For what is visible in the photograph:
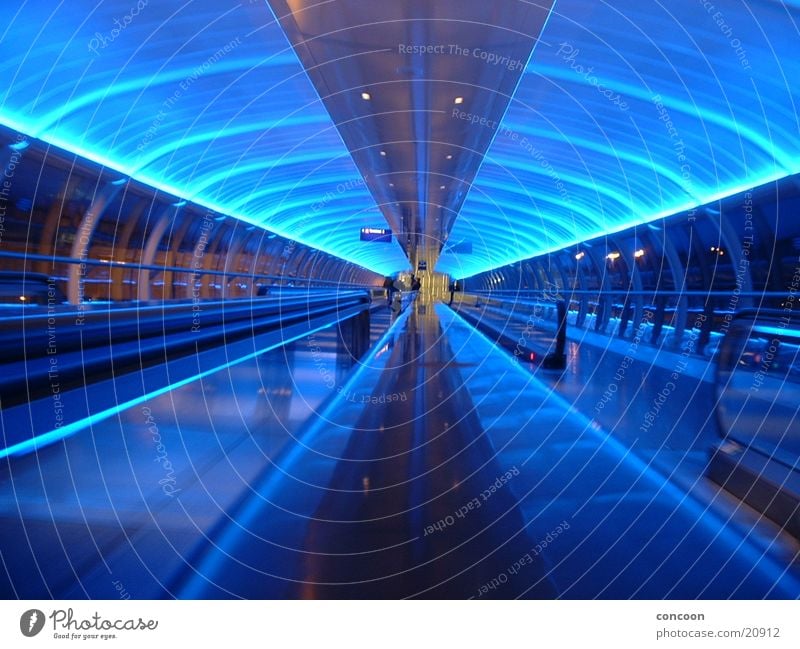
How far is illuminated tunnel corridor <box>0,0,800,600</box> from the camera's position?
1.29 metres

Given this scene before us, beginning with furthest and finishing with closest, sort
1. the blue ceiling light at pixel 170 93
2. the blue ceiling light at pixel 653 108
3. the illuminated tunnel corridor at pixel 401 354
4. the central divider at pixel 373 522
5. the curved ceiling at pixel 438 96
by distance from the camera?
the blue ceiling light at pixel 170 93, the blue ceiling light at pixel 653 108, the curved ceiling at pixel 438 96, the illuminated tunnel corridor at pixel 401 354, the central divider at pixel 373 522

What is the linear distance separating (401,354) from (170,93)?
3295mm

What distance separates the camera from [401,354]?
236 inches

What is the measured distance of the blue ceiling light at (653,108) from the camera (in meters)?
3.44

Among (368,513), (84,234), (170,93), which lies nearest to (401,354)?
(170,93)

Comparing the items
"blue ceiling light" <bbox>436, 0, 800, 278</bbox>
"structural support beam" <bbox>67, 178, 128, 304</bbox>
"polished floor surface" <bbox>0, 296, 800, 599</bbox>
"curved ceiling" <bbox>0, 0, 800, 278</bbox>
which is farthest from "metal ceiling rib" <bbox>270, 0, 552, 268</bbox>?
"structural support beam" <bbox>67, 178, 128, 304</bbox>

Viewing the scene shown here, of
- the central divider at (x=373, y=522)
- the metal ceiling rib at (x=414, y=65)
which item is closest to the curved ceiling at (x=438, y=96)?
the metal ceiling rib at (x=414, y=65)

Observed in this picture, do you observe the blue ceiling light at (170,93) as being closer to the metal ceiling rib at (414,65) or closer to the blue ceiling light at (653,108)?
the metal ceiling rib at (414,65)

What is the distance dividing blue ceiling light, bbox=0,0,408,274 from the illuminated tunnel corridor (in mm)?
41

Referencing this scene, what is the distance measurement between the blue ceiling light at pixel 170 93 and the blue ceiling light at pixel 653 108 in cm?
202

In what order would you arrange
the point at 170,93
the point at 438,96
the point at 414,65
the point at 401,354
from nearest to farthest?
the point at 414,65 → the point at 438,96 → the point at 170,93 → the point at 401,354

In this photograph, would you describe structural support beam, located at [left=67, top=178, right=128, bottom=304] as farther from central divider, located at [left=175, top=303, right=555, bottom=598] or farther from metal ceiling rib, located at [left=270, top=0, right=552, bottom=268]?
central divider, located at [left=175, top=303, right=555, bottom=598]

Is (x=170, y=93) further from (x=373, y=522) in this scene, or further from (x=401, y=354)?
(x=373, y=522)
